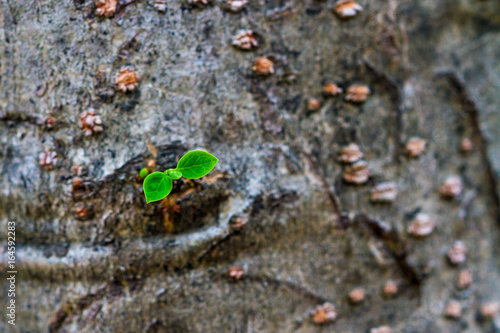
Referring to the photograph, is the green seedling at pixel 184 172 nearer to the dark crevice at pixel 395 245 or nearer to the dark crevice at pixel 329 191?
the dark crevice at pixel 329 191

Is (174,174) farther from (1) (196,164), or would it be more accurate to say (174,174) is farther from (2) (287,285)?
(2) (287,285)

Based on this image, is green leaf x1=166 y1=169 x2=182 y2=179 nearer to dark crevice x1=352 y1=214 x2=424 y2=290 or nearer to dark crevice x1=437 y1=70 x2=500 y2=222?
dark crevice x1=352 y1=214 x2=424 y2=290

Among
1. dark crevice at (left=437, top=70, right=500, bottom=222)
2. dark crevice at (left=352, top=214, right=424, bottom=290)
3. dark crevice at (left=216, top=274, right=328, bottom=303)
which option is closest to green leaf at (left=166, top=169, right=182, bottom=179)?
dark crevice at (left=216, top=274, right=328, bottom=303)

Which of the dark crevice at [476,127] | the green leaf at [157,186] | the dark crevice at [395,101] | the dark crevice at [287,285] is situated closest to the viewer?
the green leaf at [157,186]

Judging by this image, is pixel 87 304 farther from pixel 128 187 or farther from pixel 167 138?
pixel 167 138

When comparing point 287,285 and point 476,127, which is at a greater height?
point 476,127

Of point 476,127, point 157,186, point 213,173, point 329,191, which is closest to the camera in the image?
point 157,186

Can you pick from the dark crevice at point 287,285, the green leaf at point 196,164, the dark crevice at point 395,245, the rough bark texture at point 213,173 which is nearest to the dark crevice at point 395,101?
the rough bark texture at point 213,173

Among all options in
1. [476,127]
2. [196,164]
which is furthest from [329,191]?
[476,127]

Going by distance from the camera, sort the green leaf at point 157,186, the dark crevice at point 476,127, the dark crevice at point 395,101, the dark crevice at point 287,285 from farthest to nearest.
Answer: the dark crevice at point 476,127 < the dark crevice at point 395,101 < the dark crevice at point 287,285 < the green leaf at point 157,186
